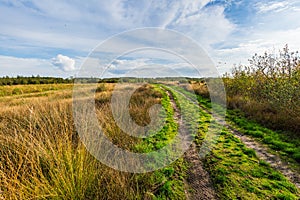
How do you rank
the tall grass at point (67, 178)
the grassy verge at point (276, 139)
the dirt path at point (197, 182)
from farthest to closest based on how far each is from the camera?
1. the grassy verge at point (276, 139)
2. the dirt path at point (197, 182)
3. the tall grass at point (67, 178)

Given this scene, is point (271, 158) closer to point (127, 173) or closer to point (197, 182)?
point (197, 182)

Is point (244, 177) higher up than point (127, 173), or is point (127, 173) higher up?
point (127, 173)

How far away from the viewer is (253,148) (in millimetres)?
5387

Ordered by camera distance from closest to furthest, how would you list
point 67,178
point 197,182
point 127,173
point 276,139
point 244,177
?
1. point 67,178
2. point 127,173
3. point 197,182
4. point 244,177
5. point 276,139

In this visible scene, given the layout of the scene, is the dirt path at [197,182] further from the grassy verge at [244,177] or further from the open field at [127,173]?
the grassy verge at [244,177]

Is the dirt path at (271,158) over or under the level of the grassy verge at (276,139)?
under

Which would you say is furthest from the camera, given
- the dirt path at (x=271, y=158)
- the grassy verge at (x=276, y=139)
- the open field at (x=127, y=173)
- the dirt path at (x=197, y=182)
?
the grassy verge at (x=276, y=139)

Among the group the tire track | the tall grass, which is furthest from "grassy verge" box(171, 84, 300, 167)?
the tall grass

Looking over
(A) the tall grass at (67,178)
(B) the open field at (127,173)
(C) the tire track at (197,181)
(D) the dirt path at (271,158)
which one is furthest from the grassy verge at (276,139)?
(A) the tall grass at (67,178)

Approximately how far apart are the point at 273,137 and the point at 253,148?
1.42m

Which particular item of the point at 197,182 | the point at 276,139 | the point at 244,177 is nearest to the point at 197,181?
the point at 197,182

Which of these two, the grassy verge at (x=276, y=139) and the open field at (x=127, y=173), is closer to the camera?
the open field at (x=127, y=173)

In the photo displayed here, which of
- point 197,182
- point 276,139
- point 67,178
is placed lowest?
point 197,182

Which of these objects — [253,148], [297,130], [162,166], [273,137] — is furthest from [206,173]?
[297,130]
